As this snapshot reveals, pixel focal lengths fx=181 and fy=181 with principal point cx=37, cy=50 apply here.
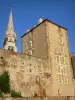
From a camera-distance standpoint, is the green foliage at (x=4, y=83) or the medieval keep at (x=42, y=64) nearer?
the green foliage at (x=4, y=83)

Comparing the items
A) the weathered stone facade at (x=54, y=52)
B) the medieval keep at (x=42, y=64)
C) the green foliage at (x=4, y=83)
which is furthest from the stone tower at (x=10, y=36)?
the green foliage at (x=4, y=83)

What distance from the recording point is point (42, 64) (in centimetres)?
3303

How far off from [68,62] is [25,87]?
11966mm

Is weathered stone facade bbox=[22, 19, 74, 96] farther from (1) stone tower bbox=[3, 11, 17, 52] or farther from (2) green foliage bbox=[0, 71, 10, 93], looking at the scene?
(1) stone tower bbox=[3, 11, 17, 52]

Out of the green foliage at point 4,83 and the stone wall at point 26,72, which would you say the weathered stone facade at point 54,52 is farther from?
the green foliage at point 4,83

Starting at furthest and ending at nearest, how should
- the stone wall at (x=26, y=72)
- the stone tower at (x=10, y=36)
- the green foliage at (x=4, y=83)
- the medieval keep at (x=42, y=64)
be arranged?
the stone tower at (x=10, y=36)
the medieval keep at (x=42, y=64)
the stone wall at (x=26, y=72)
the green foliage at (x=4, y=83)

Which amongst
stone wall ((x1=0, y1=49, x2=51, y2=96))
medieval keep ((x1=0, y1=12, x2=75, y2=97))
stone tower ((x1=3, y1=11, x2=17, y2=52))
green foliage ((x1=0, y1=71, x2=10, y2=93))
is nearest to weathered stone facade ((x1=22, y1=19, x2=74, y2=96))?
medieval keep ((x1=0, y1=12, x2=75, y2=97))

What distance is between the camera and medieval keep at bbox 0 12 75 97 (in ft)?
95.6

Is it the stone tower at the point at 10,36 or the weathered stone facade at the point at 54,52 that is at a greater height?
the stone tower at the point at 10,36

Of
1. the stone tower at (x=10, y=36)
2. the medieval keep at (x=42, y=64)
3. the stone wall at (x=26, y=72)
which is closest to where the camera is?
the stone wall at (x=26, y=72)

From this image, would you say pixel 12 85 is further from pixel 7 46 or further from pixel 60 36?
pixel 7 46

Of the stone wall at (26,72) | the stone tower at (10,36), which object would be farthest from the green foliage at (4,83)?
the stone tower at (10,36)

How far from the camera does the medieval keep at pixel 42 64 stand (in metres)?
29.1

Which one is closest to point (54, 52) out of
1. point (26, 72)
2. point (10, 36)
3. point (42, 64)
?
point (42, 64)
